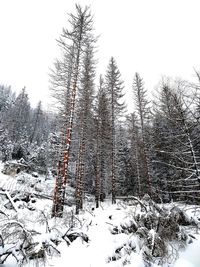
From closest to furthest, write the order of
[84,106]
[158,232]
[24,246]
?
[24,246] < [158,232] < [84,106]

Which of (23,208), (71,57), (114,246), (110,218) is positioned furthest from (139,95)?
(114,246)

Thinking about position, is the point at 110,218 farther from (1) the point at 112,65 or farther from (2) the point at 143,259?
(1) the point at 112,65

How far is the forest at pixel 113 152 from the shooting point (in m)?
6.34

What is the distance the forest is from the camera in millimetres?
6340

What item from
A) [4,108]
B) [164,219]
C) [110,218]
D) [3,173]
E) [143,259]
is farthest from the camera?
[4,108]

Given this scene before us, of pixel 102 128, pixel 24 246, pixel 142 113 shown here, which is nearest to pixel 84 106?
pixel 102 128

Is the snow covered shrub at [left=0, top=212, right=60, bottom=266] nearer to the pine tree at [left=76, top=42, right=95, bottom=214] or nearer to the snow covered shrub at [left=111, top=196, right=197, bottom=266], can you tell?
the snow covered shrub at [left=111, top=196, right=197, bottom=266]

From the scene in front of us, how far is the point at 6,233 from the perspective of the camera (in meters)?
5.07

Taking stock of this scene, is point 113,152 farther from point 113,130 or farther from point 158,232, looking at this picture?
point 158,232

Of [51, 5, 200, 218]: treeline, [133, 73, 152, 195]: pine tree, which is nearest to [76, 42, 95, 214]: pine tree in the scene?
[51, 5, 200, 218]: treeline

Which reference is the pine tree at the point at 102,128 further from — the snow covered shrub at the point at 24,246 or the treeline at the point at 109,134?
the snow covered shrub at the point at 24,246

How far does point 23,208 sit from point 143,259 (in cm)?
1045

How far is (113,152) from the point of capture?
19.5 metres

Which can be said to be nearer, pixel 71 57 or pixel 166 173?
pixel 71 57
